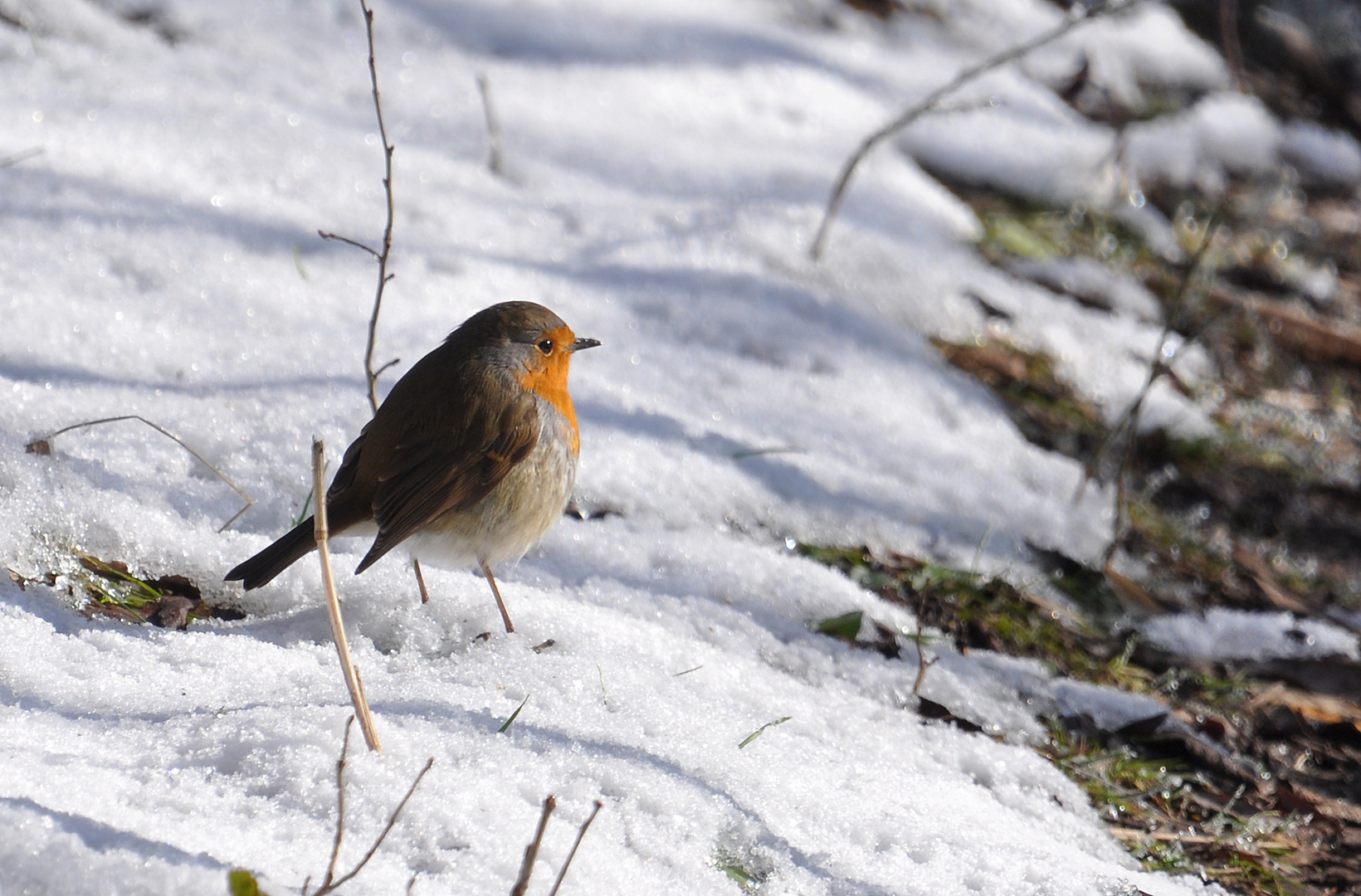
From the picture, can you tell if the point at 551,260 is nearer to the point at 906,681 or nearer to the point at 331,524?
the point at 331,524


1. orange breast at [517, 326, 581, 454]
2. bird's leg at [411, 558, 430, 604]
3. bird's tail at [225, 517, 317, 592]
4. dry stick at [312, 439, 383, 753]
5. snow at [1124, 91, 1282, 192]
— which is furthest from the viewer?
snow at [1124, 91, 1282, 192]

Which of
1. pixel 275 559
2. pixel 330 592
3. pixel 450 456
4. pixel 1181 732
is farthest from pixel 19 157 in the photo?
pixel 1181 732

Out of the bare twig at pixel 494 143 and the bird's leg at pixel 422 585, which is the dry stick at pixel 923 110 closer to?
the bare twig at pixel 494 143

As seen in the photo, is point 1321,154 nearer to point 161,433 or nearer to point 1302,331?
point 1302,331

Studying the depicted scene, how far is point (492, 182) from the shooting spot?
459 cm

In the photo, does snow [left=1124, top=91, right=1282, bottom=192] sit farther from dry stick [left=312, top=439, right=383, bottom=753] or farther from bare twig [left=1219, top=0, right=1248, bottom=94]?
dry stick [left=312, top=439, right=383, bottom=753]

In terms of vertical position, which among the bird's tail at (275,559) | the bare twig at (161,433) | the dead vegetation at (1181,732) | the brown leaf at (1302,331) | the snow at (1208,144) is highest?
the snow at (1208,144)

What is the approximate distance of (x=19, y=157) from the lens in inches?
142

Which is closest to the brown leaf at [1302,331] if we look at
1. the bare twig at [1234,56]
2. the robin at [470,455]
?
the bare twig at [1234,56]

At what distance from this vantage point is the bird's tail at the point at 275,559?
2.47m

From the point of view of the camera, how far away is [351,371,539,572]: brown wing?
2.79 metres

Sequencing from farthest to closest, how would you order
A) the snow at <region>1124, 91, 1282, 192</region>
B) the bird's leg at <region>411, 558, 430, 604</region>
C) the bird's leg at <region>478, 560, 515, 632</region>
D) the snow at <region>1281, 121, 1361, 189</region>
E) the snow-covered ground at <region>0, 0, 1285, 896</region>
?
the snow at <region>1281, 121, 1361, 189</region> < the snow at <region>1124, 91, 1282, 192</region> < the bird's leg at <region>411, 558, 430, 604</region> < the bird's leg at <region>478, 560, 515, 632</region> < the snow-covered ground at <region>0, 0, 1285, 896</region>

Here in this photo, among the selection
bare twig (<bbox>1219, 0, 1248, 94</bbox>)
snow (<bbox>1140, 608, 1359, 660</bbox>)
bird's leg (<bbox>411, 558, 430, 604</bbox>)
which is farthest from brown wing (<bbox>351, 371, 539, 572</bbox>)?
bare twig (<bbox>1219, 0, 1248, 94</bbox>)

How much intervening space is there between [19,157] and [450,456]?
1.93 metres
